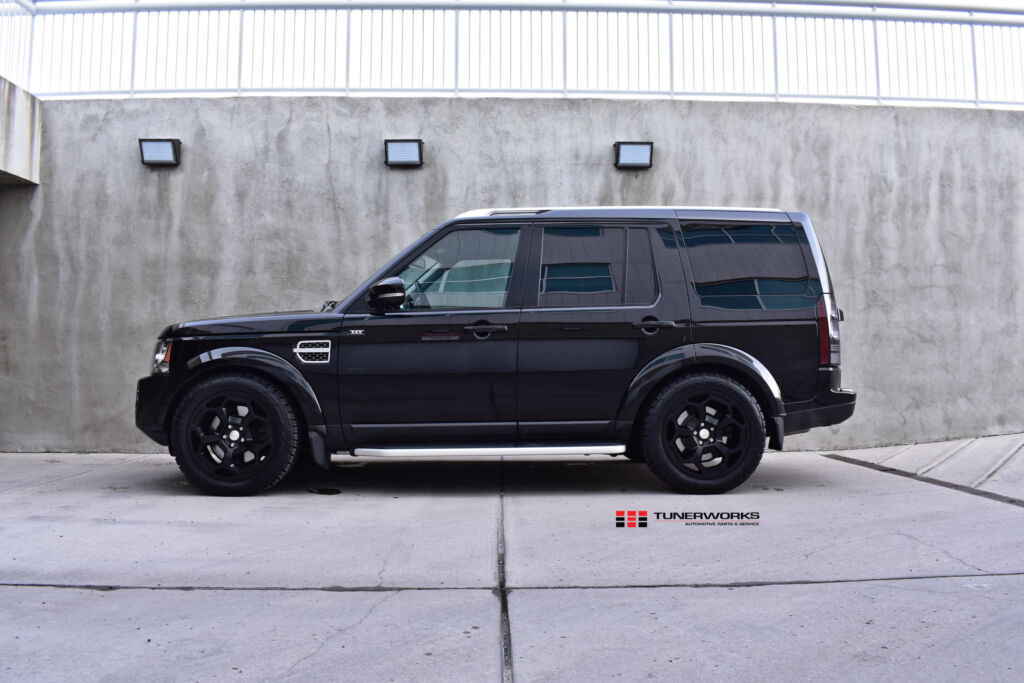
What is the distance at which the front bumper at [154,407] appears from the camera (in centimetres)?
496

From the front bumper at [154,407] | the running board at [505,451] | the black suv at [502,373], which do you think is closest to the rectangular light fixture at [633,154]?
the black suv at [502,373]

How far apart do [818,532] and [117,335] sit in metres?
6.51

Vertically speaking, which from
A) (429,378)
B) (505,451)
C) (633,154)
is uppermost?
(633,154)

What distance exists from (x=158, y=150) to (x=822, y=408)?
21.1ft

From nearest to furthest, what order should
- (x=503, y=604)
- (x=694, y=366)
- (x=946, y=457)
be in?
1. (x=503, y=604)
2. (x=694, y=366)
3. (x=946, y=457)

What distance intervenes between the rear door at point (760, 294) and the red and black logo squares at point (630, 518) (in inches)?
47.7

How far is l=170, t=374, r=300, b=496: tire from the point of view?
4.86 metres

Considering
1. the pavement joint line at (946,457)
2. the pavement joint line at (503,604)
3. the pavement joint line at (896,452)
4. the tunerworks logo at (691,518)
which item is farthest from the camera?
the pavement joint line at (896,452)

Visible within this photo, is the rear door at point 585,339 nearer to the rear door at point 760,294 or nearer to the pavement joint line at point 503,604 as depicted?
the rear door at point 760,294

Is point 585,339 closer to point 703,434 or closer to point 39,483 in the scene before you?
point 703,434

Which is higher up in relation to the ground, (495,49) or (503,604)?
(495,49)

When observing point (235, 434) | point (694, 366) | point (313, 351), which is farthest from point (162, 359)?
point (694, 366)

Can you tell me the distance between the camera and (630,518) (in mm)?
4312

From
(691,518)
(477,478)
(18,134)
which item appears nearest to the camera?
(691,518)
